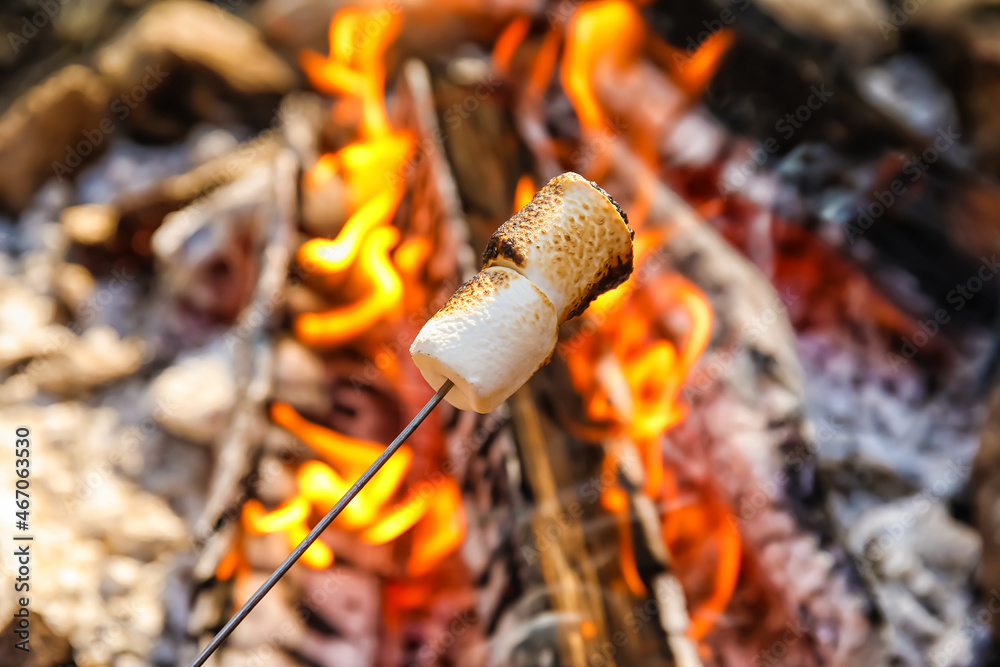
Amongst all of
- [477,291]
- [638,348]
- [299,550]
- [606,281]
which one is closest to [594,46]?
[638,348]

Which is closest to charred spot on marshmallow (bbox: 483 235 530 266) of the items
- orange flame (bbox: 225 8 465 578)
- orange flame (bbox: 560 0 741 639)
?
orange flame (bbox: 560 0 741 639)

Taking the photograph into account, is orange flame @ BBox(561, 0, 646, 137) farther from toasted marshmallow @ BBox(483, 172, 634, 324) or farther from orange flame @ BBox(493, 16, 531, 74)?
toasted marshmallow @ BBox(483, 172, 634, 324)

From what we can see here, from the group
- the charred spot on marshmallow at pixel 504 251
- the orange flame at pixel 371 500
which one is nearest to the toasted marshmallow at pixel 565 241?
the charred spot on marshmallow at pixel 504 251

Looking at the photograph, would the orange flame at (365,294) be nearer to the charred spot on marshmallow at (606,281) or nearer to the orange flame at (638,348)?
the orange flame at (638,348)

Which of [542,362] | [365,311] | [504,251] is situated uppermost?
[504,251]

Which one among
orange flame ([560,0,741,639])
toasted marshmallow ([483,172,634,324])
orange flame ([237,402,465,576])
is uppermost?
toasted marshmallow ([483,172,634,324])

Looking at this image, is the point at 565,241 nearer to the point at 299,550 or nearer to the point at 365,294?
the point at 299,550

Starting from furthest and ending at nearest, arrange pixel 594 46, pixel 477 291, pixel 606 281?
pixel 594 46 → pixel 606 281 → pixel 477 291
